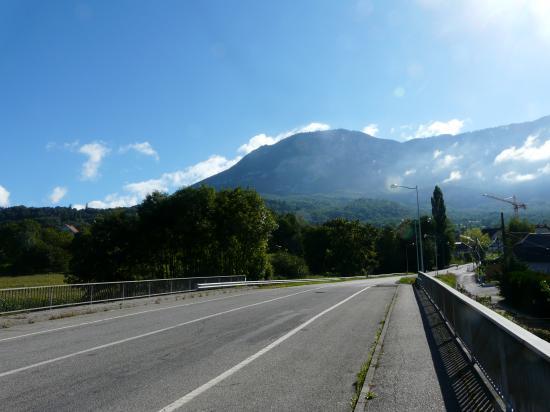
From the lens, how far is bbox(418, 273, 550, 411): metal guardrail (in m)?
4.31

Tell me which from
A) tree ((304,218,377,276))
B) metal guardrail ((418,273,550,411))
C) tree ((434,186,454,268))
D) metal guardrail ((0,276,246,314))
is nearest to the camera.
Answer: metal guardrail ((418,273,550,411))

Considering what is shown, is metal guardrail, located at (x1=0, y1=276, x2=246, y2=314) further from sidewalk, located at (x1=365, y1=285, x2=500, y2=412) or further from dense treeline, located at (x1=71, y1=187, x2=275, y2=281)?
dense treeline, located at (x1=71, y1=187, x2=275, y2=281)

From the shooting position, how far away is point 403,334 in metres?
12.6

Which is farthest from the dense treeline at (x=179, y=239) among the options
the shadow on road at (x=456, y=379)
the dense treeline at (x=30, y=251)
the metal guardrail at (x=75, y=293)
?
the dense treeline at (x=30, y=251)

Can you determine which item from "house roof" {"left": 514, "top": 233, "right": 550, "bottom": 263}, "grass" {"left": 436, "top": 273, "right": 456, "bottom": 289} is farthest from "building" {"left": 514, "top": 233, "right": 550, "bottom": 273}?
"grass" {"left": 436, "top": 273, "right": 456, "bottom": 289}

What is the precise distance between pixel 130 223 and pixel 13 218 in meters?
138

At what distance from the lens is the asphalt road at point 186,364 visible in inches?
255

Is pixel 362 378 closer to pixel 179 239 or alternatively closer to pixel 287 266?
pixel 179 239

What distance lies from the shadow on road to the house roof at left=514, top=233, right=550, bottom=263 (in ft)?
254

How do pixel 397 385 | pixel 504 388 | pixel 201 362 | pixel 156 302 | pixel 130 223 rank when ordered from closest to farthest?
pixel 504 388
pixel 397 385
pixel 201 362
pixel 156 302
pixel 130 223

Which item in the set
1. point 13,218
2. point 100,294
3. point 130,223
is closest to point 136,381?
point 100,294

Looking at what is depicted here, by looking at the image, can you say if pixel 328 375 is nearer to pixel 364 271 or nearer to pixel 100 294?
pixel 100 294

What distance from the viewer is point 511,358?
538 centimetres

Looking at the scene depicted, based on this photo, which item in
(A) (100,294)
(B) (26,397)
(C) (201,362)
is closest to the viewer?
(B) (26,397)
